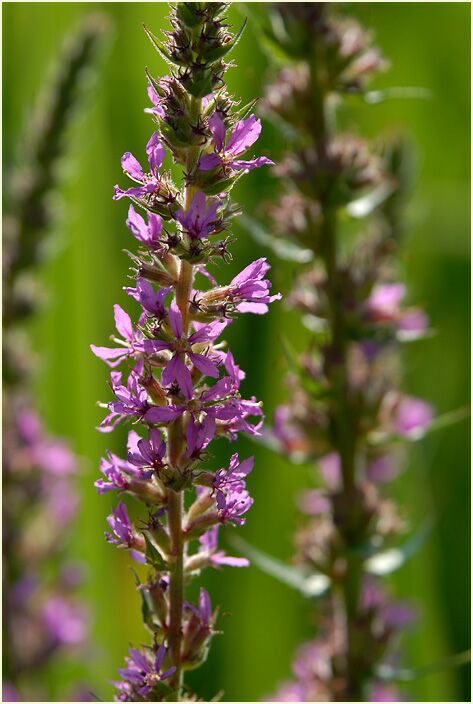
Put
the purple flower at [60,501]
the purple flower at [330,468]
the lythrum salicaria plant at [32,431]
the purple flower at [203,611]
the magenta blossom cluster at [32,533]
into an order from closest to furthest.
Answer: the purple flower at [203,611]
the purple flower at [330,468]
the lythrum salicaria plant at [32,431]
the magenta blossom cluster at [32,533]
the purple flower at [60,501]

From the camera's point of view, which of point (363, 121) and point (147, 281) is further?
point (363, 121)

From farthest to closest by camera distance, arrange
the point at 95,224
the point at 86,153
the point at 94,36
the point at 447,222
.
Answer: the point at 447,222, the point at 86,153, the point at 95,224, the point at 94,36

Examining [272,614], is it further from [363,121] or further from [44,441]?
[363,121]

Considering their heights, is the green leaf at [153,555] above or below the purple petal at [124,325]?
below

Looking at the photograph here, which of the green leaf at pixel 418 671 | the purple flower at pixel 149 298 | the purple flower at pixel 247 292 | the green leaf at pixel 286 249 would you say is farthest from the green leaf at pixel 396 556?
the purple flower at pixel 149 298

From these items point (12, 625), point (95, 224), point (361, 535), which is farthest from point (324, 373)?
point (95, 224)

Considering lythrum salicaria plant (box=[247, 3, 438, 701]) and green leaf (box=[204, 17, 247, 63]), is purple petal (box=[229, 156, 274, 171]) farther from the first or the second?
lythrum salicaria plant (box=[247, 3, 438, 701])

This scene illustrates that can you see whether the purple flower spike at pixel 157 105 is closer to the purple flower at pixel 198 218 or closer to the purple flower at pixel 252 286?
the purple flower at pixel 198 218
